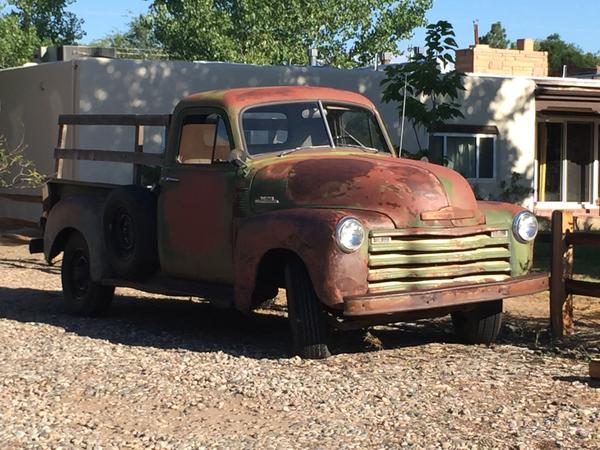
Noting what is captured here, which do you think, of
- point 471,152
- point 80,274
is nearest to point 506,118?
point 471,152

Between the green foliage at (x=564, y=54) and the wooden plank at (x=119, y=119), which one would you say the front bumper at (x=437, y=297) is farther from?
the green foliage at (x=564, y=54)

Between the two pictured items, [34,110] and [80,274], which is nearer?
[80,274]

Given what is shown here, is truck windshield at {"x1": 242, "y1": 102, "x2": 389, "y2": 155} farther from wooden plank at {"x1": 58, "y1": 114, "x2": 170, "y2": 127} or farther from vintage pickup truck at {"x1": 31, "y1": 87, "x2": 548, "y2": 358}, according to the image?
wooden plank at {"x1": 58, "y1": 114, "x2": 170, "y2": 127}

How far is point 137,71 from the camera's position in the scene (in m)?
18.3

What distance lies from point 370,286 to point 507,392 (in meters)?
1.24

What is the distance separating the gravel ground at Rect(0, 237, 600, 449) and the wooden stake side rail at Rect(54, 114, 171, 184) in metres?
1.61

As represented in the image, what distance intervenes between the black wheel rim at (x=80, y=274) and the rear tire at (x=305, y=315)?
9.94ft

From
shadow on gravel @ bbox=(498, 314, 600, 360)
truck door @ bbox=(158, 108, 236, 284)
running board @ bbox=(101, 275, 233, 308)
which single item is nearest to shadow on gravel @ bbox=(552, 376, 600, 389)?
shadow on gravel @ bbox=(498, 314, 600, 360)

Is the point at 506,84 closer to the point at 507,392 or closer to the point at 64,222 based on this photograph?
the point at 64,222

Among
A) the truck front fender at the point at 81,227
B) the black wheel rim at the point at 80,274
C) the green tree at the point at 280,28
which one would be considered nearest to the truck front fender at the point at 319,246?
the truck front fender at the point at 81,227

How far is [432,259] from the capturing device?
24.3 feet

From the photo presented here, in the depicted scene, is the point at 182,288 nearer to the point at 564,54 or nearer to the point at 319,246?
the point at 319,246

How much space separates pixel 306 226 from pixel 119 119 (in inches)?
164

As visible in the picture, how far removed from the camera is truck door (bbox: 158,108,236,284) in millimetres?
8289
